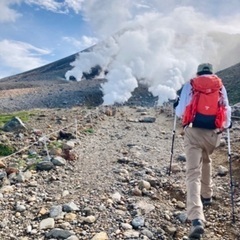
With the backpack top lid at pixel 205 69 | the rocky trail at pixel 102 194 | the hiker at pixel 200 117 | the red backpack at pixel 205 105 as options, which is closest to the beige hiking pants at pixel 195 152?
the hiker at pixel 200 117

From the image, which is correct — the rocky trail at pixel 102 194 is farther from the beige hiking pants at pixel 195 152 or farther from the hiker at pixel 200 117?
the hiker at pixel 200 117

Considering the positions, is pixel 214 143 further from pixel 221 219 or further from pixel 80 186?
pixel 80 186

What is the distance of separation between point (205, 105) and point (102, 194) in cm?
264

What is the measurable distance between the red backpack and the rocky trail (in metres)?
1.58

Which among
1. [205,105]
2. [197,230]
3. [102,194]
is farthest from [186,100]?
[102,194]

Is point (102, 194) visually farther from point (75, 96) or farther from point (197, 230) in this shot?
point (75, 96)

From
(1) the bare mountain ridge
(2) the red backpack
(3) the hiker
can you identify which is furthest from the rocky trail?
(1) the bare mountain ridge

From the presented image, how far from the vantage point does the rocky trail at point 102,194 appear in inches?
215

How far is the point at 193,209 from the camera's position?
531 centimetres

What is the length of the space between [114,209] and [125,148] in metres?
5.96

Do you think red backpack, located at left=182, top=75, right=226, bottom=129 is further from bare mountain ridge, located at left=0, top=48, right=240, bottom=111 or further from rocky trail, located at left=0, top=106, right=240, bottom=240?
bare mountain ridge, located at left=0, top=48, right=240, bottom=111

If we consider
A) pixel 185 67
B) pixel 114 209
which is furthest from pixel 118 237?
pixel 185 67

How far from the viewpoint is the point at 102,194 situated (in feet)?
22.6

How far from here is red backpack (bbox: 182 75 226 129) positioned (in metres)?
5.71
